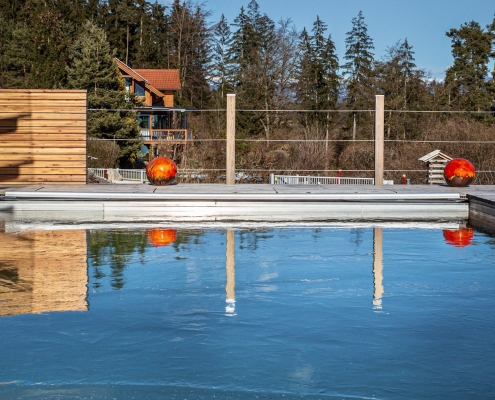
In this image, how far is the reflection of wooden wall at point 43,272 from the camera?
12.8ft

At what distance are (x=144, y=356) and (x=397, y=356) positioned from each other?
1.06 meters

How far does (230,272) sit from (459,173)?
5.80 meters

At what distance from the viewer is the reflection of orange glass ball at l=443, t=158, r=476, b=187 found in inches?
386

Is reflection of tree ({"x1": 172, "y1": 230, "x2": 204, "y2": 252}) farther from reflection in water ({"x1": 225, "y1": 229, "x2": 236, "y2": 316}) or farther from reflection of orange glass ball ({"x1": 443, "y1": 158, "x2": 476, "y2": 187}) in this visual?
reflection of orange glass ball ({"x1": 443, "y1": 158, "x2": 476, "y2": 187})

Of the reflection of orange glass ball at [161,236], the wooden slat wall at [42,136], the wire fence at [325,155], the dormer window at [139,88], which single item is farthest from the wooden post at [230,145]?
the dormer window at [139,88]

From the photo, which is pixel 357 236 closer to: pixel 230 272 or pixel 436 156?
pixel 230 272

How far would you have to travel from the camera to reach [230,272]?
490 centimetres

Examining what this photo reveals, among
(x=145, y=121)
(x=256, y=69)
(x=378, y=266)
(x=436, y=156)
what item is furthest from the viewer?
(x=145, y=121)

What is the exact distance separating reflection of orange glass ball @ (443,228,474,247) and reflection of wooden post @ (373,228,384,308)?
596 mm

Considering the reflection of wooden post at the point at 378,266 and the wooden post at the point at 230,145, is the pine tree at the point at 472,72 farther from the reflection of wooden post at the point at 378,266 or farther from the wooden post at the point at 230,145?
the reflection of wooden post at the point at 378,266

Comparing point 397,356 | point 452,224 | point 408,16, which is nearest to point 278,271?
point 397,356

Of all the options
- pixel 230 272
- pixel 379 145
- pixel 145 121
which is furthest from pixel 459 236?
pixel 145 121

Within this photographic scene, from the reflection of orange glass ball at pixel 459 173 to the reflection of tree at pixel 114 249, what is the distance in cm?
486

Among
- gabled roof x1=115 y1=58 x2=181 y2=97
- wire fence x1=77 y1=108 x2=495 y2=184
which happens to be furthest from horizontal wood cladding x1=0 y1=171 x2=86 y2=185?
gabled roof x1=115 y1=58 x2=181 y2=97
